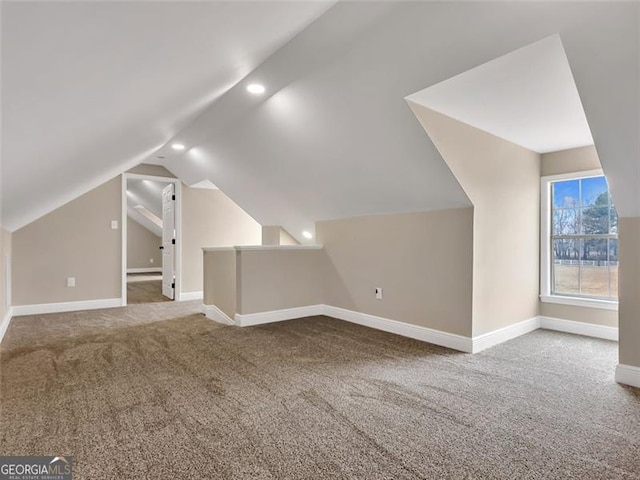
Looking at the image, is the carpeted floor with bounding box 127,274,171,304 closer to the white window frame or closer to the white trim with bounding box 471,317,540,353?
the white trim with bounding box 471,317,540,353

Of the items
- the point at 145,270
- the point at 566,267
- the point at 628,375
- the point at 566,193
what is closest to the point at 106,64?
the point at 628,375

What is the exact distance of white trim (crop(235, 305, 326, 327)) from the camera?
3928mm

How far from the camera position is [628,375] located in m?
2.33

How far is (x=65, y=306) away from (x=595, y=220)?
6.74 metres

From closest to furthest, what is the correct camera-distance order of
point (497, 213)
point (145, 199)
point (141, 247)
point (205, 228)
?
1. point (497, 213)
2. point (205, 228)
3. point (145, 199)
4. point (141, 247)

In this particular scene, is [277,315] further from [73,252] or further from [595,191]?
[595,191]

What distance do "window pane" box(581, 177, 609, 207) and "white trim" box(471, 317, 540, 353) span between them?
1.37m

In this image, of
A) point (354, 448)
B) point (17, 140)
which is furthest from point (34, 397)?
point (354, 448)

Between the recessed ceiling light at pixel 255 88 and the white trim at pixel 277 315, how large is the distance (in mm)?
2366

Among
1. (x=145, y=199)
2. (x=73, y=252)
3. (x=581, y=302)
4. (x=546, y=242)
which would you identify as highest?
(x=145, y=199)

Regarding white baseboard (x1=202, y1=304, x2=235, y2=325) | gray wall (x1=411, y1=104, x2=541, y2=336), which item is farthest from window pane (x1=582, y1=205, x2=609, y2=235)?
white baseboard (x1=202, y1=304, x2=235, y2=325)

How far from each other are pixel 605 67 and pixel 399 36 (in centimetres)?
106

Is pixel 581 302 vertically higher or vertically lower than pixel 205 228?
lower

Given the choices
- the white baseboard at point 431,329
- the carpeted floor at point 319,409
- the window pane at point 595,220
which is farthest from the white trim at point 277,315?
the window pane at point 595,220
